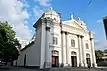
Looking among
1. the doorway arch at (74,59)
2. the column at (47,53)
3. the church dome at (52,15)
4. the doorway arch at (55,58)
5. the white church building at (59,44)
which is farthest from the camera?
the church dome at (52,15)

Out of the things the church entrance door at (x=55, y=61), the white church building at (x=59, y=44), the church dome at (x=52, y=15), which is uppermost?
the church dome at (x=52, y=15)

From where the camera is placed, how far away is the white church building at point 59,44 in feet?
90.5

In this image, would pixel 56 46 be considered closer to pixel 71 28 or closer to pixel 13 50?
pixel 71 28

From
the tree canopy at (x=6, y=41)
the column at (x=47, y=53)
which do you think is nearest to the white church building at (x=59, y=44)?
the column at (x=47, y=53)

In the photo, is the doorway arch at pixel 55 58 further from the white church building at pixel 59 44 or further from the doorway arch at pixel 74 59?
the doorway arch at pixel 74 59

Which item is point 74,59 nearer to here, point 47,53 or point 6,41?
point 47,53

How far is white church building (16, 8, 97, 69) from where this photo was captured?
90.5 ft

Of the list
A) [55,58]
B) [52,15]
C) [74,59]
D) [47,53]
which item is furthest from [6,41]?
[74,59]

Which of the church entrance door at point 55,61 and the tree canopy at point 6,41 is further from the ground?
the tree canopy at point 6,41

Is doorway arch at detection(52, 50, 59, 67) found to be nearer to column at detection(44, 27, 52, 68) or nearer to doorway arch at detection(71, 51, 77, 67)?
column at detection(44, 27, 52, 68)

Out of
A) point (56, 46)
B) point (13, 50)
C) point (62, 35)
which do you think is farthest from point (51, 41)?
point (13, 50)

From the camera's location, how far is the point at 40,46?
2766 centimetres

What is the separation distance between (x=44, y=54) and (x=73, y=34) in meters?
9.98

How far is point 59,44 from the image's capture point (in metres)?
29.8
